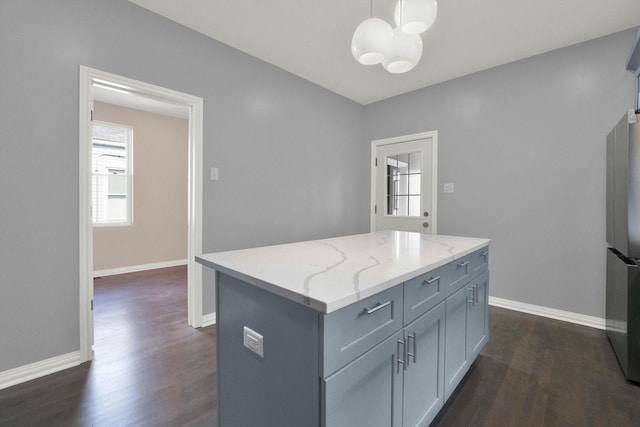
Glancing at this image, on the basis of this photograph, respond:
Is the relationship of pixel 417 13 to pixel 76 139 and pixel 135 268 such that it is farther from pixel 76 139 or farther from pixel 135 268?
pixel 135 268

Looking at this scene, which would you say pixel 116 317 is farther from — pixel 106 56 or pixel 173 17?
pixel 173 17

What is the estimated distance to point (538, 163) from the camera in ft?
9.74

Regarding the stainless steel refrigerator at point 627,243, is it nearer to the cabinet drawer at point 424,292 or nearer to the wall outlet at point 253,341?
the cabinet drawer at point 424,292

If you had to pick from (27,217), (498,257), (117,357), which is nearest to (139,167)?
(27,217)

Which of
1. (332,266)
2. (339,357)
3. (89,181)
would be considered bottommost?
(339,357)

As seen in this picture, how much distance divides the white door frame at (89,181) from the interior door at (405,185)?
2616 millimetres

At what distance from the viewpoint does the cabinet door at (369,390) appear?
0.87 metres

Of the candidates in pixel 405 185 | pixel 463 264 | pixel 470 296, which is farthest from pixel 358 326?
pixel 405 185

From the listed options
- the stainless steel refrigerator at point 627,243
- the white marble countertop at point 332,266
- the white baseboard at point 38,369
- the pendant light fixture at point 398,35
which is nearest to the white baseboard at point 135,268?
the white baseboard at point 38,369

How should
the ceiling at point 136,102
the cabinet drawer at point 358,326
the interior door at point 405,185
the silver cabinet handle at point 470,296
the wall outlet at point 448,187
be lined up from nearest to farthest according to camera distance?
the cabinet drawer at point 358,326 → the silver cabinet handle at point 470,296 → the wall outlet at point 448,187 → the interior door at point 405,185 → the ceiling at point 136,102

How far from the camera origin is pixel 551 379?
1.88 m

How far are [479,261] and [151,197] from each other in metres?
5.00

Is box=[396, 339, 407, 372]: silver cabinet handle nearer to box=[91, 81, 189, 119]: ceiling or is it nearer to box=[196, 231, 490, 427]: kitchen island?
box=[196, 231, 490, 427]: kitchen island

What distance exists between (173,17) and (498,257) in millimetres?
3924
